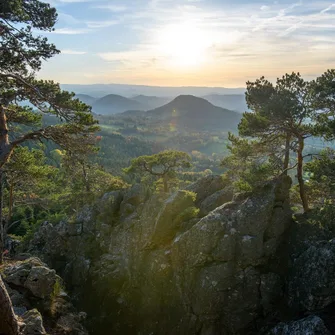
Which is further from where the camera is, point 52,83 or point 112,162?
point 112,162

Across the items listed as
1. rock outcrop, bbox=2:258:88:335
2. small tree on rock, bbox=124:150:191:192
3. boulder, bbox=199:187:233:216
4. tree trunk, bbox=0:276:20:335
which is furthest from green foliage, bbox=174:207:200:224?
tree trunk, bbox=0:276:20:335

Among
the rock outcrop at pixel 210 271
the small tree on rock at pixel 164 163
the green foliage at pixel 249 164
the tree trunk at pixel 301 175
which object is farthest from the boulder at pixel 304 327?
the small tree on rock at pixel 164 163

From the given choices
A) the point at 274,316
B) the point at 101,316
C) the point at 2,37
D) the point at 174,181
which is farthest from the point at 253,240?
the point at 2,37

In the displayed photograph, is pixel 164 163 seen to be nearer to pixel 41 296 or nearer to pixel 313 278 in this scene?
pixel 41 296

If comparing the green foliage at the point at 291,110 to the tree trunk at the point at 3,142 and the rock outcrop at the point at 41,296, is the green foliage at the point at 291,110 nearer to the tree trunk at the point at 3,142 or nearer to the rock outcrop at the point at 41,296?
the tree trunk at the point at 3,142

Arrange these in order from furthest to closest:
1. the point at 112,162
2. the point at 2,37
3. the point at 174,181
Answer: the point at 112,162 < the point at 174,181 < the point at 2,37

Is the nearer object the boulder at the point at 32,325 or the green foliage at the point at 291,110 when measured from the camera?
the boulder at the point at 32,325

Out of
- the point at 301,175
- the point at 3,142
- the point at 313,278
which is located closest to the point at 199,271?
the point at 313,278

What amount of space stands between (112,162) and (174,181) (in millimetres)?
167343

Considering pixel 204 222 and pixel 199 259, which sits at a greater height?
pixel 204 222

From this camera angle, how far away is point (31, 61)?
15.8m

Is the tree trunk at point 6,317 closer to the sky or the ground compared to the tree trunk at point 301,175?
closer to the ground

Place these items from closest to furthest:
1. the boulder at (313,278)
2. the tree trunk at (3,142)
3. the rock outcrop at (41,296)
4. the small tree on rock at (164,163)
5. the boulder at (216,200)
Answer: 1. the tree trunk at (3,142)
2. the rock outcrop at (41,296)
3. the boulder at (313,278)
4. the boulder at (216,200)
5. the small tree on rock at (164,163)

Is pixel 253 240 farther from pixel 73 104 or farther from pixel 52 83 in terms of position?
pixel 52 83
